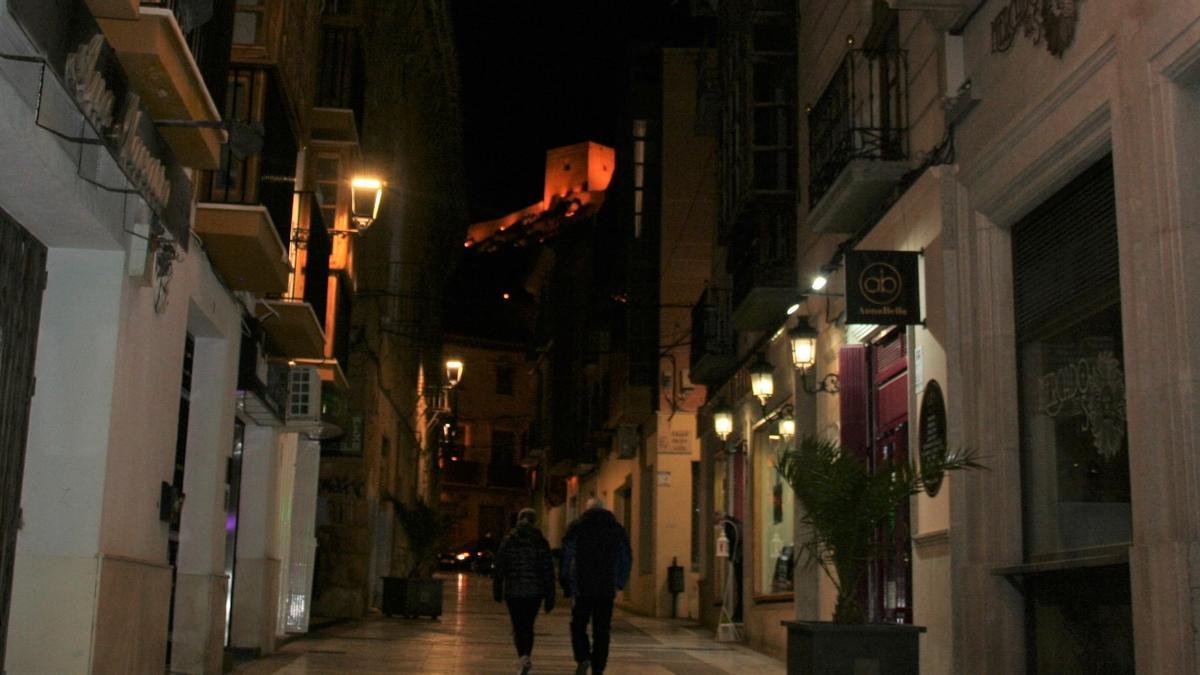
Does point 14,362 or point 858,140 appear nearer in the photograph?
point 14,362

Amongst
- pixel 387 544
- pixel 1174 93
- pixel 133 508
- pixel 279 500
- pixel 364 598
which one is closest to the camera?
pixel 1174 93

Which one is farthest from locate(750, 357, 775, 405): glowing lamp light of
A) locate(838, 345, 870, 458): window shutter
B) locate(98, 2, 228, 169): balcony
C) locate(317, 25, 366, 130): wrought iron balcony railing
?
locate(98, 2, 228, 169): balcony

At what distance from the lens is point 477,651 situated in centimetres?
1574

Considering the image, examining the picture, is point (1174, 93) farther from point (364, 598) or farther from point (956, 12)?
point (364, 598)

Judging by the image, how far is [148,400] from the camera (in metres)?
9.60

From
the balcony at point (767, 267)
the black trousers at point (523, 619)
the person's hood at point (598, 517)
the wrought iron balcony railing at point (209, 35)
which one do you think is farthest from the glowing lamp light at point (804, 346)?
the wrought iron balcony railing at point (209, 35)

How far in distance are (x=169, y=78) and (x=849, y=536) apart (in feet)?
16.8

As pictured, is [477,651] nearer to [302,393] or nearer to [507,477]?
[302,393]

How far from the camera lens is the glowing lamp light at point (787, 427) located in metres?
16.1

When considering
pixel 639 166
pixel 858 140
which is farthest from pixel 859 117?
pixel 639 166

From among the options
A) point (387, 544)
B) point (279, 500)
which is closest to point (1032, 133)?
point (279, 500)

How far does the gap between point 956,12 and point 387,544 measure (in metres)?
21.5

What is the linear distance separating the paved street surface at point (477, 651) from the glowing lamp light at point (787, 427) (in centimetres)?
272

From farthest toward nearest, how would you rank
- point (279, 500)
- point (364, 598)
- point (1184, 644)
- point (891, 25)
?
1. point (364, 598)
2. point (279, 500)
3. point (891, 25)
4. point (1184, 644)
